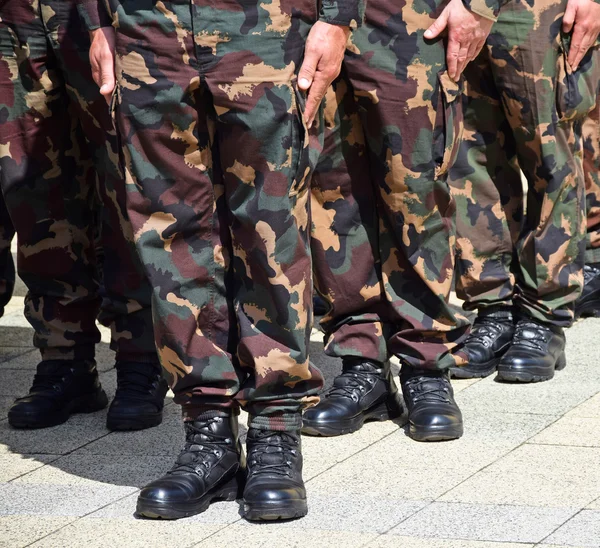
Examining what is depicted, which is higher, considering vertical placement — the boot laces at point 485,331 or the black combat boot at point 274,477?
the black combat boot at point 274,477

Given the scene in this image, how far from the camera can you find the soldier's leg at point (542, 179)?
4.16 meters

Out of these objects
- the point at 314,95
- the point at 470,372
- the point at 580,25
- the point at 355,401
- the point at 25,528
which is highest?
the point at 314,95

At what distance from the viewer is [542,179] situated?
4.32 metres

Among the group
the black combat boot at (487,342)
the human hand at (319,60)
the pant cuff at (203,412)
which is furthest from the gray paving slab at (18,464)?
the black combat boot at (487,342)

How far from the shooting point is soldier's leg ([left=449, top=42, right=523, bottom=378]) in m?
4.38

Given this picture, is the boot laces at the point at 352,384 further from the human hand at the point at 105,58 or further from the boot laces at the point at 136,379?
the human hand at the point at 105,58

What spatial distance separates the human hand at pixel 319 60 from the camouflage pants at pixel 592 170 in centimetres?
250

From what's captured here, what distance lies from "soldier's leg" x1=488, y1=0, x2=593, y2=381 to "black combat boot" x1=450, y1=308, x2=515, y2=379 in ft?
0.25

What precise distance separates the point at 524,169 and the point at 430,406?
1.18 metres

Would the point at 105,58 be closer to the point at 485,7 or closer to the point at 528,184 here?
the point at 485,7

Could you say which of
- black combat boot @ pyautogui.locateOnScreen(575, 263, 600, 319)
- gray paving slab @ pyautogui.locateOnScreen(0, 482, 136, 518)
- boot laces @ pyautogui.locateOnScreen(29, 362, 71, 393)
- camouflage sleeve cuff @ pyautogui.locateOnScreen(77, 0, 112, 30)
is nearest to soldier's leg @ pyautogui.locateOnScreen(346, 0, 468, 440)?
camouflage sleeve cuff @ pyautogui.locateOnScreen(77, 0, 112, 30)

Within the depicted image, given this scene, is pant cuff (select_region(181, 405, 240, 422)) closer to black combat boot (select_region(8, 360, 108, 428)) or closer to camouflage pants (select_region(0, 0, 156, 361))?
camouflage pants (select_region(0, 0, 156, 361))

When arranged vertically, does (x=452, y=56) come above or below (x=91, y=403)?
above

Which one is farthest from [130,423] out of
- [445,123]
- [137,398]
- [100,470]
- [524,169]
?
[524,169]
